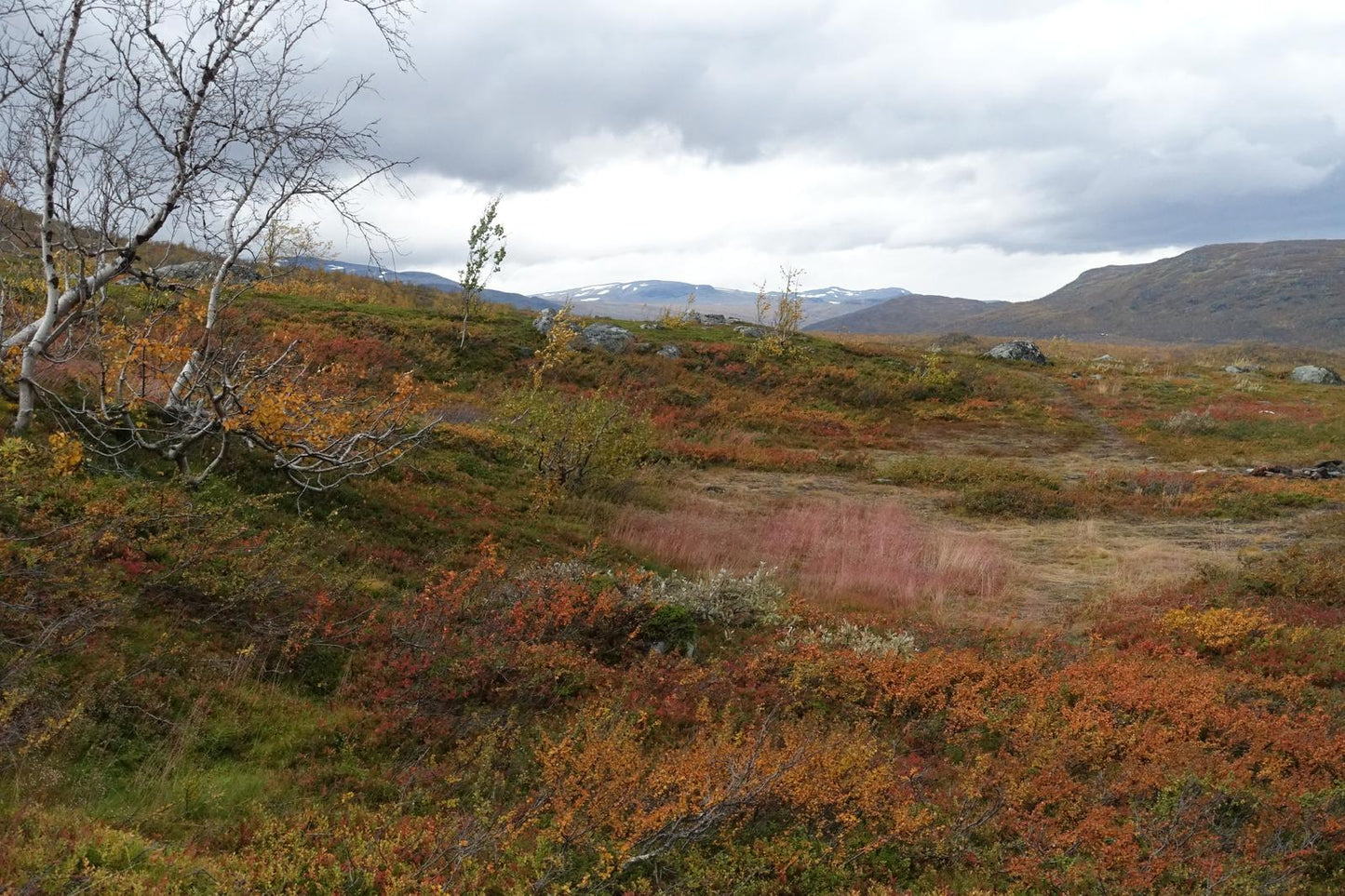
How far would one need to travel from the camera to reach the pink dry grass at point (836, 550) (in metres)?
10.7

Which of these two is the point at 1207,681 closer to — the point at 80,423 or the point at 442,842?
the point at 442,842

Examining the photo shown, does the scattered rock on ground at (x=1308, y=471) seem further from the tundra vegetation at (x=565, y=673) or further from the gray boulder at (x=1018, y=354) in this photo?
the gray boulder at (x=1018, y=354)

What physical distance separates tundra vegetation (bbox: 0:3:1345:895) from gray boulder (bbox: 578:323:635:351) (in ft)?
57.0

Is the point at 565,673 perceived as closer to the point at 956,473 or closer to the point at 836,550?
the point at 836,550

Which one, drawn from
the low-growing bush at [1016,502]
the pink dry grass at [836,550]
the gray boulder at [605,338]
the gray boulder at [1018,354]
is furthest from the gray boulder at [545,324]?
the gray boulder at [1018,354]

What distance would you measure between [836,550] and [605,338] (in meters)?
21.5

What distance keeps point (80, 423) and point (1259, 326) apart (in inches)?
7597

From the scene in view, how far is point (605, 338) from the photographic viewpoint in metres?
31.9

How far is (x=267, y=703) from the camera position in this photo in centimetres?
538

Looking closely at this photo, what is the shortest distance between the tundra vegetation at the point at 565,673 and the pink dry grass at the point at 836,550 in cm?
9

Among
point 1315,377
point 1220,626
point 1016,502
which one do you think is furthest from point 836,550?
point 1315,377

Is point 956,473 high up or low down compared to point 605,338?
down

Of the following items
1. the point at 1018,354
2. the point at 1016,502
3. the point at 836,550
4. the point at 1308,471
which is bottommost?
the point at 836,550

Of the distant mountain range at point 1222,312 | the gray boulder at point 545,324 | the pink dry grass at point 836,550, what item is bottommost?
the pink dry grass at point 836,550
